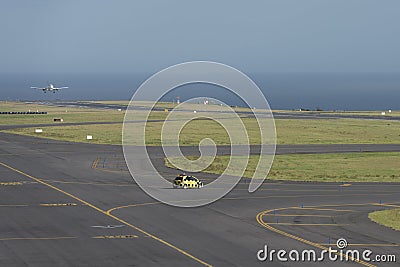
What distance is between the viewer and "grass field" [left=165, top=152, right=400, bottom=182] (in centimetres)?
9711

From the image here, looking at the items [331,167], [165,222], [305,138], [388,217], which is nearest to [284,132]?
[305,138]

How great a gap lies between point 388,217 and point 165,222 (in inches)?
793

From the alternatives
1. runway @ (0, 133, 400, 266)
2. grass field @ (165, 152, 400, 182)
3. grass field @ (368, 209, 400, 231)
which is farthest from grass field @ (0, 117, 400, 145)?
grass field @ (368, 209, 400, 231)

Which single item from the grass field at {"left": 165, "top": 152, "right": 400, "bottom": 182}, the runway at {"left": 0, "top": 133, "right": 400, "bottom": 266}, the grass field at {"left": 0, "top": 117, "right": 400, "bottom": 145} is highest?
the grass field at {"left": 0, "top": 117, "right": 400, "bottom": 145}

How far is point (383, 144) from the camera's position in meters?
141

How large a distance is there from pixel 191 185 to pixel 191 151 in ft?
132

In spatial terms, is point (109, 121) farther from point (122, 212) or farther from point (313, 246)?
point (313, 246)

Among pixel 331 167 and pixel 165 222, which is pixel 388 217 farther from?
pixel 331 167

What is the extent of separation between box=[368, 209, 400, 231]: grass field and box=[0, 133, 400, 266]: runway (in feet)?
3.45

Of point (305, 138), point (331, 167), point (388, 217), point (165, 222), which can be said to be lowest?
point (165, 222)

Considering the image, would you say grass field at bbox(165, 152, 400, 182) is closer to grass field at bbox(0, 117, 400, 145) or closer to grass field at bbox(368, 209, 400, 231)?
grass field at bbox(368, 209, 400, 231)

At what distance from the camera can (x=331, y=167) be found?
107250mm

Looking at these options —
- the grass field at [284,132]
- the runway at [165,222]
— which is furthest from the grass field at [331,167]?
the grass field at [284,132]

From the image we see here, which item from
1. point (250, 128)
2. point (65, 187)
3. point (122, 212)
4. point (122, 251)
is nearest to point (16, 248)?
point (122, 251)
